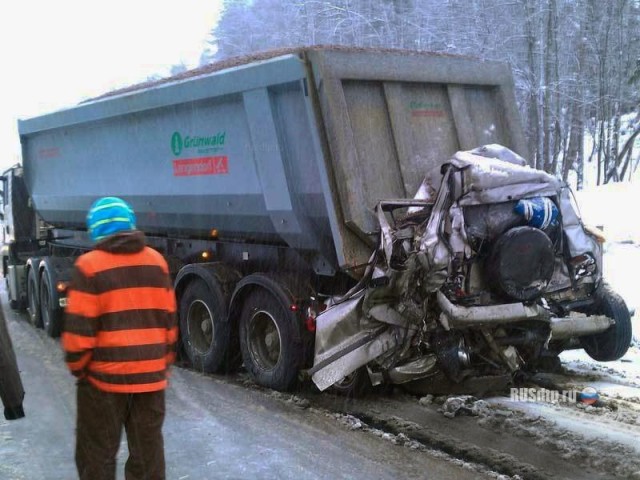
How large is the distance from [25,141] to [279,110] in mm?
7584

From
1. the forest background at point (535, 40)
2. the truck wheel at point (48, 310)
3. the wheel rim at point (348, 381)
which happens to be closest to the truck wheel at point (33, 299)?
the truck wheel at point (48, 310)

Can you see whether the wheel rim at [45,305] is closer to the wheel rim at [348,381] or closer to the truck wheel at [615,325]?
the wheel rim at [348,381]

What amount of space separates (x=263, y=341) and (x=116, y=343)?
12.2ft

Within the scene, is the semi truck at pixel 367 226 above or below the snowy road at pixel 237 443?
above

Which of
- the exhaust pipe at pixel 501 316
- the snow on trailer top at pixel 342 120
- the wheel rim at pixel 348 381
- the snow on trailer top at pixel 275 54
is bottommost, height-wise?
the wheel rim at pixel 348 381

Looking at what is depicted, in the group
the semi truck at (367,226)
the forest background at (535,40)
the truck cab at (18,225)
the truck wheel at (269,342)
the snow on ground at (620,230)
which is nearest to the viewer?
the semi truck at (367,226)

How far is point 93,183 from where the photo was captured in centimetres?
1018

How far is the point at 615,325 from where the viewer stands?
637 centimetres

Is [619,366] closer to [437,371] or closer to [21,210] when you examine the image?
[437,371]

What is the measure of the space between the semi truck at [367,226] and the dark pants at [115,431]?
2323 mm

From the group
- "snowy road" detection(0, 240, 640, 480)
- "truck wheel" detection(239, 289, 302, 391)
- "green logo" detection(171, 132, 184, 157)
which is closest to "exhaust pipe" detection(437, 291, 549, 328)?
"snowy road" detection(0, 240, 640, 480)

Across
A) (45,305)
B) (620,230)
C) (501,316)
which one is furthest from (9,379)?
(620,230)

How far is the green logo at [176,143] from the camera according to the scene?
7941 millimetres

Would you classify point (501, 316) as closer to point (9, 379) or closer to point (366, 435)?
point (366, 435)
